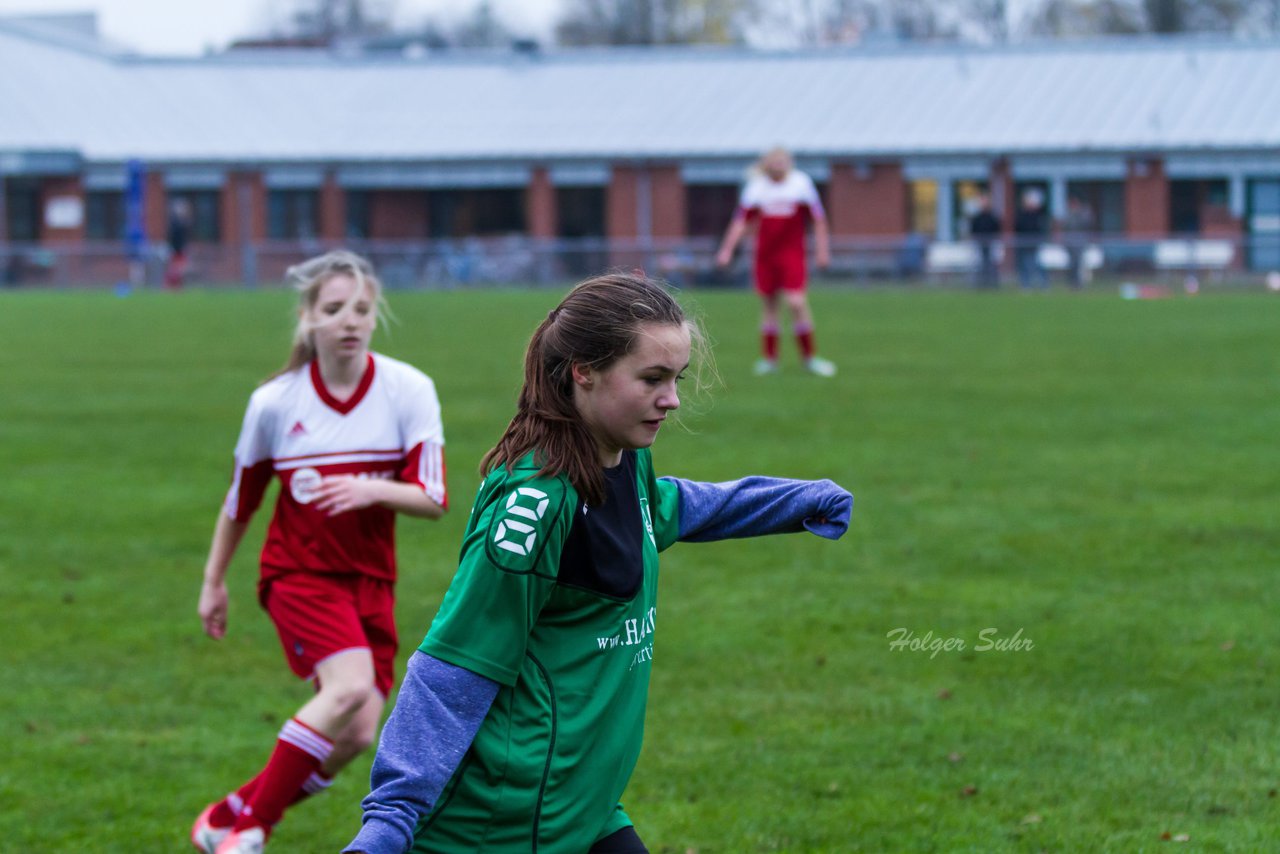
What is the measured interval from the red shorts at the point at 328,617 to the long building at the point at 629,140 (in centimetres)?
4365

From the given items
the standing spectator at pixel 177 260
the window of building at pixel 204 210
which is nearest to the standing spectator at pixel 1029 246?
the standing spectator at pixel 177 260

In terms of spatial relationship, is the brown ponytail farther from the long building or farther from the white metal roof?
the white metal roof

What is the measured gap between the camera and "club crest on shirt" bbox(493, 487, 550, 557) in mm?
3064

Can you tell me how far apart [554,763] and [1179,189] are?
48.1 metres

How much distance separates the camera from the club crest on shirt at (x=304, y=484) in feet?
16.7

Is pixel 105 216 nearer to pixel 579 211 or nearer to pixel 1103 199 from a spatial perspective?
pixel 579 211

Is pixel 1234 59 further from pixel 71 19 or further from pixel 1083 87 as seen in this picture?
pixel 71 19

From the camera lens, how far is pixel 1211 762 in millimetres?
5570

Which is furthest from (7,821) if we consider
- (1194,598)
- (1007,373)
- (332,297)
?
(1007,373)

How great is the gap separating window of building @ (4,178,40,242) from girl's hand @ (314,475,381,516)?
4875cm

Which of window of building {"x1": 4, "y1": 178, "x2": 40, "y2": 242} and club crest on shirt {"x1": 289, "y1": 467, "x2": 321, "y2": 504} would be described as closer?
club crest on shirt {"x1": 289, "y1": 467, "x2": 321, "y2": 504}

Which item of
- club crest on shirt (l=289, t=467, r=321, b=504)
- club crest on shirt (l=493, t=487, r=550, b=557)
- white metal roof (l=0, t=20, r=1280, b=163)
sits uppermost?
white metal roof (l=0, t=20, r=1280, b=163)
